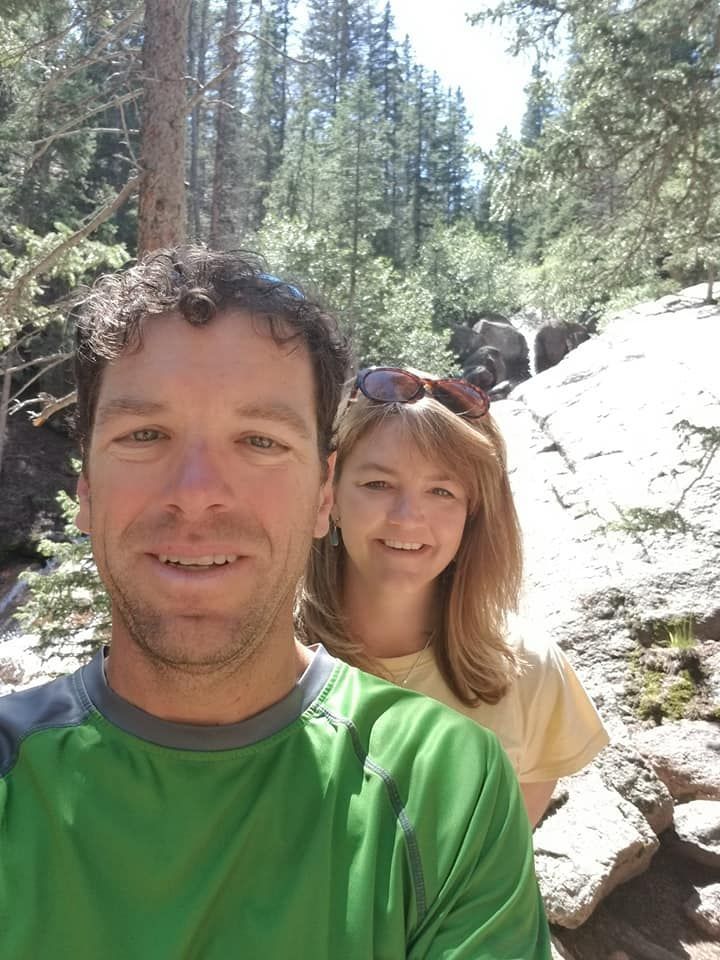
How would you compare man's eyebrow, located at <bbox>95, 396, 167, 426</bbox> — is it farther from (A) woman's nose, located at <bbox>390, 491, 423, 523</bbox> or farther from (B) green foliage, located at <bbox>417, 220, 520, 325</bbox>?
(B) green foliage, located at <bbox>417, 220, 520, 325</bbox>

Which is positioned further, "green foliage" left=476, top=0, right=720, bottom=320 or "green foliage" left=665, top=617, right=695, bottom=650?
"green foliage" left=476, top=0, right=720, bottom=320

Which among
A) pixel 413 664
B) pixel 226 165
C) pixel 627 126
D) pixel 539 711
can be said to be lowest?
pixel 539 711

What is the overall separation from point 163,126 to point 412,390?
4.95 meters

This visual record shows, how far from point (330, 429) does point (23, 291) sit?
18.3 ft

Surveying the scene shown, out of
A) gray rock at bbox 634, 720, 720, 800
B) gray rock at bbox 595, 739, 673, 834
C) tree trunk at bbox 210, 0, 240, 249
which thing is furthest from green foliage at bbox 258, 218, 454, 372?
gray rock at bbox 595, 739, 673, 834

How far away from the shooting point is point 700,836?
355 centimetres

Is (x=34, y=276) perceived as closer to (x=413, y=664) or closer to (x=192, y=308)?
(x=413, y=664)

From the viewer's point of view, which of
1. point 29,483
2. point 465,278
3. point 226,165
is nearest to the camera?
point 29,483

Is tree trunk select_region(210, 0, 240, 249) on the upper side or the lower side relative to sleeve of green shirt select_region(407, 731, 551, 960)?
upper

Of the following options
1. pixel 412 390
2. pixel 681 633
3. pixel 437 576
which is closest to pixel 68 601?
pixel 681 633

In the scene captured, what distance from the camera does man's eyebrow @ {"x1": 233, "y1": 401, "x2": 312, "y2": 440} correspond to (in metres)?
1.30

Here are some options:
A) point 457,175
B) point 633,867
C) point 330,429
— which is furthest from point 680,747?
point 457,175

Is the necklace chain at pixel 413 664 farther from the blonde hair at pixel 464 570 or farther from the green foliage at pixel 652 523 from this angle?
the green foliage at pixel 652 523

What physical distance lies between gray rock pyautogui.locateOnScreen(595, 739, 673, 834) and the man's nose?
2895 mm
